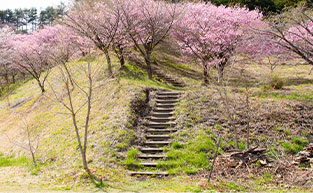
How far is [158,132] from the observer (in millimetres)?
11570

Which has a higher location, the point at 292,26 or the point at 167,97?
the point at 292,26

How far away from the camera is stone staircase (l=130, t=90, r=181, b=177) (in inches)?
380

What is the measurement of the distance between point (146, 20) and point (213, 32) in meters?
4.78

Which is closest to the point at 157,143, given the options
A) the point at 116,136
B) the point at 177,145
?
the point at 177,145

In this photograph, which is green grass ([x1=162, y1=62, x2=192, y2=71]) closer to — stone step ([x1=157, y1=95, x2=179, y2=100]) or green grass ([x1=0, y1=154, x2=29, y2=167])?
stone step ([x1=157, y1=95, x2=179, y2=100])

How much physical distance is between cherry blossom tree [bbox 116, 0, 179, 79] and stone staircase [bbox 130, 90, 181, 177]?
4596 millimetres

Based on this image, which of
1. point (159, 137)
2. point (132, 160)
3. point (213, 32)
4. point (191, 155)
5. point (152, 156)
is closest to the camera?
point (132, 160)

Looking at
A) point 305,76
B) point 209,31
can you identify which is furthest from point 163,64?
point 305,76

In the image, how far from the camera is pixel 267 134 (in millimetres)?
10812

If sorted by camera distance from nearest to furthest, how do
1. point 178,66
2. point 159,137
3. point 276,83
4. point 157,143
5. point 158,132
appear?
point 157,143 → point 159,137 → point 158,132 → point 276,83 → point 178,66

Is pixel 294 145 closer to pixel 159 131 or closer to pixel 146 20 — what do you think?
pixel 159 131

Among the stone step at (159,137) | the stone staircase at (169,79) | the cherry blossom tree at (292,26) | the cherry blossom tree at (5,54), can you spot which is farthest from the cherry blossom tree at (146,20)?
the cherry blossom tree at (5,54)

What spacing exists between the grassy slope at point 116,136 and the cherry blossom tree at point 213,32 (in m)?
2.59

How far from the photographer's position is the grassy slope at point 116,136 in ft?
27.5
